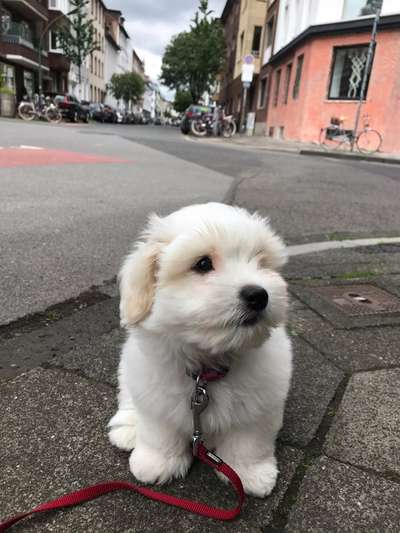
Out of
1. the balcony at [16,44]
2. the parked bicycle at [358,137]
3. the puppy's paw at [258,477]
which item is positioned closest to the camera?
the puppy's paw at [258,477]

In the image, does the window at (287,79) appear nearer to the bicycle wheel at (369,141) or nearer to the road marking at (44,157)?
the bicycle wheel at (369,141)

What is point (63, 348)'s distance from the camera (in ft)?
8.66

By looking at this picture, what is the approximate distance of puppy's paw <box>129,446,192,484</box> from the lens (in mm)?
1771

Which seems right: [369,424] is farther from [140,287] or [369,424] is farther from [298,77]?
[298,77]

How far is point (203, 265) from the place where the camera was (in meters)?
1.54

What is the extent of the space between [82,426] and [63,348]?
709mm

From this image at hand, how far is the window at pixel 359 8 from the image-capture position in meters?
20.2

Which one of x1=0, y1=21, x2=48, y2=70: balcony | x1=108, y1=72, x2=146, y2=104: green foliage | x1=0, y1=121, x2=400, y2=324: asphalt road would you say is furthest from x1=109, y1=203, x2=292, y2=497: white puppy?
x1=108, y1=72, x2=146, y2=104: green foliage

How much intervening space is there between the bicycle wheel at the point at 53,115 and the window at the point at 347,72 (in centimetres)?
1801

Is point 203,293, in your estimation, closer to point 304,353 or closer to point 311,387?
point 311,387

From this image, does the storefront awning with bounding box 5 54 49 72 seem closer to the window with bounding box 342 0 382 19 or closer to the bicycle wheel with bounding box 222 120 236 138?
the bicycle wheel with bounding box 222 120 236 138

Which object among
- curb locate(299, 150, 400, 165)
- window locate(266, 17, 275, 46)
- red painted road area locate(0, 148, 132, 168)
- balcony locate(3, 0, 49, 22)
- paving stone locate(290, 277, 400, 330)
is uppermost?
balcony locate(3, 0, 49, 22)

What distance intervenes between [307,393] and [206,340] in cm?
113

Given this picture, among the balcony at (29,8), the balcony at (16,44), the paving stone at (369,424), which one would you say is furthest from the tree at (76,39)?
the paving stone at (369,424)
